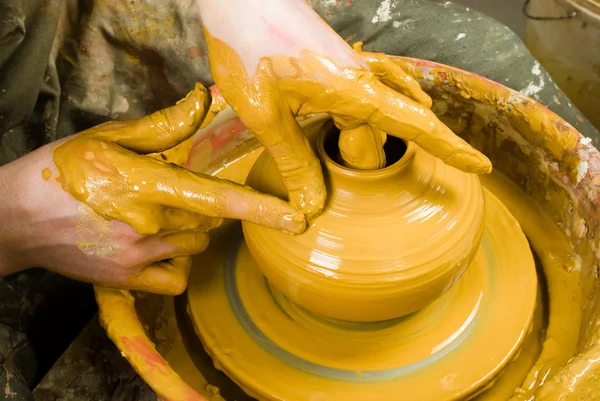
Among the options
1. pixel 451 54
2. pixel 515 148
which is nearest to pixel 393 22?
pixel 451 54

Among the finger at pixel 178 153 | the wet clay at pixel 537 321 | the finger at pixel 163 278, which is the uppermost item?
the finger at pixel 178 153

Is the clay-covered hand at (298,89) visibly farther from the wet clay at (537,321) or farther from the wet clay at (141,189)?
the wet clay at (537,321)

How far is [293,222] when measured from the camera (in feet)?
3.52

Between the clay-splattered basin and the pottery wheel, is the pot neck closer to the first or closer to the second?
the pottery wheel

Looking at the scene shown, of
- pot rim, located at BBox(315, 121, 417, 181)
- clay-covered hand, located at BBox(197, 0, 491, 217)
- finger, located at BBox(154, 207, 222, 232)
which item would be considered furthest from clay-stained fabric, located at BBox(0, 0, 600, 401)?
pot rim, located at BBox(315, 121, 417, 181)

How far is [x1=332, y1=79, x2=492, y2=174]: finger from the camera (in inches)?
38.7

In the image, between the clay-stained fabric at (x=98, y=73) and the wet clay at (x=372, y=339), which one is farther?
the clay-stained fabric at (x=98, y=73)

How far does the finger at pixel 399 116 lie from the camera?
98 cm

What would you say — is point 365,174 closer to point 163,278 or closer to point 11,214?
point 163,278

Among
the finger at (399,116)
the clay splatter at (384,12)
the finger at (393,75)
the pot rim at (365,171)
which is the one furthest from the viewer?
the clay splatter at (384,12)

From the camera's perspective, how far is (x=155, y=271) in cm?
125

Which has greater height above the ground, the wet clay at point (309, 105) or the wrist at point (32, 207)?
the wet clay at point (309, 105)

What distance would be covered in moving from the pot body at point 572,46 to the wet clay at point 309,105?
4.84 ft

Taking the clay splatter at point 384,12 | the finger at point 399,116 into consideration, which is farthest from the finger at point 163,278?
the clay splatter at point 384,12
